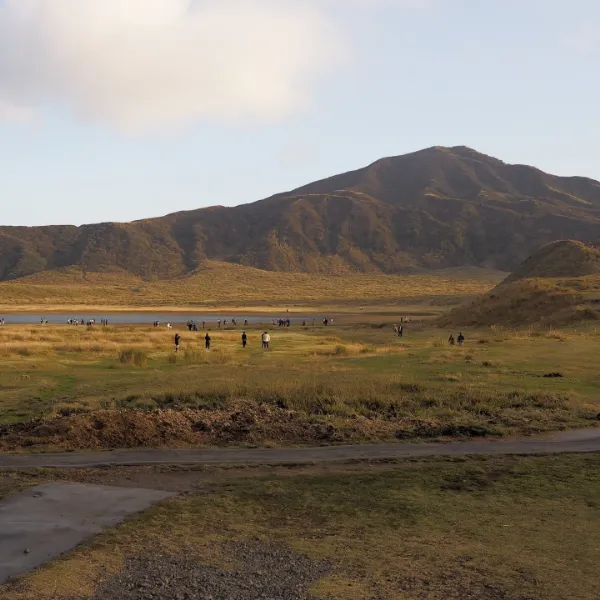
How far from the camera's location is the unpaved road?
16391 mm

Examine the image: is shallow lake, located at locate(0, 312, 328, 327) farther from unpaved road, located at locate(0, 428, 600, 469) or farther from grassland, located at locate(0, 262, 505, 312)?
unpaved road, located at locate(0, 428, 600, 469)

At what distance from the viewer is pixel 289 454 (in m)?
17.5

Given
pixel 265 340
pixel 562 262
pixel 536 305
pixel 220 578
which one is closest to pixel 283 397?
pixel 220 578

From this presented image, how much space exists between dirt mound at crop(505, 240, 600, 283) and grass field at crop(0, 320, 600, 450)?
2760 inches

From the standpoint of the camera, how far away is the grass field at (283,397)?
1923 cm

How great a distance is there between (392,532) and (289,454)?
6.35 metres

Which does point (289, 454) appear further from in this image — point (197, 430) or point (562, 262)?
point (562, 262)

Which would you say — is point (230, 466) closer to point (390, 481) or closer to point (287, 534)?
point (390, 481)

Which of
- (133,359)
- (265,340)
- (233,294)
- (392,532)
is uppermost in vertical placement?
(392,532)

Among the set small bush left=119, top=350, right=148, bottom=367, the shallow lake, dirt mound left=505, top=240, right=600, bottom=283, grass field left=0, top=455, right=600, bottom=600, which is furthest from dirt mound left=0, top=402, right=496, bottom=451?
dirt mound left=505, top=240, right=600, bottom=283

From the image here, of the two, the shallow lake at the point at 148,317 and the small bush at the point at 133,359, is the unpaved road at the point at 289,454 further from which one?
the shallow lake at the point at 148,317

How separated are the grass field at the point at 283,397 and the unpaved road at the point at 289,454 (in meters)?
1.00

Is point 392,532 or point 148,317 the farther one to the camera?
point 148,317

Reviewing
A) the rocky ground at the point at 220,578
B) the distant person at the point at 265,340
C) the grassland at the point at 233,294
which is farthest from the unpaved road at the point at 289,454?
the grassland at the point at 233,294
